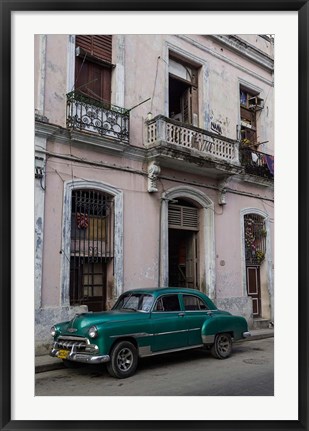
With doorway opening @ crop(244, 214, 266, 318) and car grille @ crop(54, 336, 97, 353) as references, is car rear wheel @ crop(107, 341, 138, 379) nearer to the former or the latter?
car grille @ crop(54, 336, 97, 353)

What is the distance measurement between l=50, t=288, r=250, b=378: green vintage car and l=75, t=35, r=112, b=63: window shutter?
5.13 m

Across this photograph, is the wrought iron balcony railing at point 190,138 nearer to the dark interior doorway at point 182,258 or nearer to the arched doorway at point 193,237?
the arched doorway at point 193,237

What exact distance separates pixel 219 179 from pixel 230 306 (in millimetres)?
3570

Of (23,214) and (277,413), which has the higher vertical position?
(23,214)

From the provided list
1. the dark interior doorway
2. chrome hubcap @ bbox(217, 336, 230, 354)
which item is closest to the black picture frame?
chrome hubcap @ bbox(217, 336, 230, 354)

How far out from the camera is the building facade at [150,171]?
8578mm

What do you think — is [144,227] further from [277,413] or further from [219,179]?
[277,413]

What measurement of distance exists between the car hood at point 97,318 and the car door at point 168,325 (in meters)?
0.26

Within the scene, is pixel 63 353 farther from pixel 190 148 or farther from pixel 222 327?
pixel 190 148

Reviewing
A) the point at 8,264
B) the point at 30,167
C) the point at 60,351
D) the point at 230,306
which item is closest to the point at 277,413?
the point at 8,264

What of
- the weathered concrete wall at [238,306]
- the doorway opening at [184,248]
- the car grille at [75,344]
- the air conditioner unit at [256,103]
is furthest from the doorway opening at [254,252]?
the car grille at [75,344]

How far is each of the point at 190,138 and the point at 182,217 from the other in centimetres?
216

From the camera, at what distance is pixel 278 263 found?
4.23 metres

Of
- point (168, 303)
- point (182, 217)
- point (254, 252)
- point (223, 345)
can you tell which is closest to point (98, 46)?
point (182, 217)
